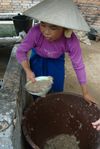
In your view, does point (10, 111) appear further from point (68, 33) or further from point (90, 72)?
point (90, 72)

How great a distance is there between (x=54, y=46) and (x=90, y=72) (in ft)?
9.18

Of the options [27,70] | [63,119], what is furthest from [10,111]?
[63,119]

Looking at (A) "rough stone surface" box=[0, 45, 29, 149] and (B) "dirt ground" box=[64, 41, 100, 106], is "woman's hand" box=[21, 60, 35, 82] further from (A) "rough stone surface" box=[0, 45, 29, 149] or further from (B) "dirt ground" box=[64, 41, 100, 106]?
(B) "dirt ground" box=[64, 41, 100, 106]

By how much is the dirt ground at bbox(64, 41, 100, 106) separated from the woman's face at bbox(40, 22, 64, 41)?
195 cm

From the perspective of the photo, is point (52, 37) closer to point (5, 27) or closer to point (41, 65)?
point (41, 65)

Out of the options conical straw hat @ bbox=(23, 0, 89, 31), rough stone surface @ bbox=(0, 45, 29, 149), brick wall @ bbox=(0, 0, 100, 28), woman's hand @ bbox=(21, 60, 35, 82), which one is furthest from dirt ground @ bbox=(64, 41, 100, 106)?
conical straw hat @ bbox=(23, 0, 89, 31)

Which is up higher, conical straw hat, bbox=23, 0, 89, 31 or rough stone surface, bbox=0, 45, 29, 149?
conical straw hat, bbox=23, 0, 89, 31

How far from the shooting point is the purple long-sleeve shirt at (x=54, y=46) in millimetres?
2877

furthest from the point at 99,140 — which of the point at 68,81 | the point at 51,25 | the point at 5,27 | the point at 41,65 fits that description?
the point at 5,27

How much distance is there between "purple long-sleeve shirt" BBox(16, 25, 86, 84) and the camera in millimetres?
2877

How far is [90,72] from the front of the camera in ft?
18.5

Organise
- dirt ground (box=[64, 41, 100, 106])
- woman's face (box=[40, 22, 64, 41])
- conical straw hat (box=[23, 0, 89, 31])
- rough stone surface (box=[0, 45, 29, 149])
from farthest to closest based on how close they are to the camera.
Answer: dirt ground (box=[64, 41, 100, 106])
woman's face (box=[40, 22, 64, 41])
conical straw hat (box=[23, 0, 89, 31])
rough stone surface (box=[0, 45, 29, 149])

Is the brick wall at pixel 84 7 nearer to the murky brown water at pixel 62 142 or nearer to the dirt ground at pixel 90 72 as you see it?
the dirt ground at pixel 90 72

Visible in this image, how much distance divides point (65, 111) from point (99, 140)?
436 mm
